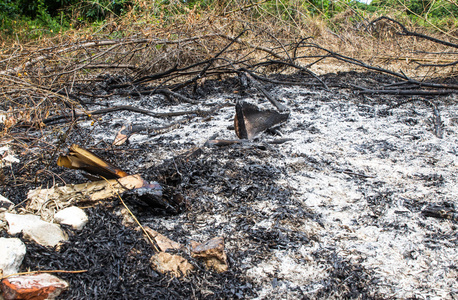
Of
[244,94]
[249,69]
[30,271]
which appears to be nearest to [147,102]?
[244,94]

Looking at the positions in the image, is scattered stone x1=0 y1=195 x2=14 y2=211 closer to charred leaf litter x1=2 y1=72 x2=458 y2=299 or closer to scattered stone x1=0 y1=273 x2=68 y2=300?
charred leaf litter x1=2 y1=72 x2=458 y2=299

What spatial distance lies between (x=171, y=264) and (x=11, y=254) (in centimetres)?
65

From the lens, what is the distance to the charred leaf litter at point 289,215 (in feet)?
4.46

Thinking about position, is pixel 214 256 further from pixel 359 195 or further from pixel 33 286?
pixel 359 195

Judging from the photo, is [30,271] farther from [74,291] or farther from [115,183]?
[115,183]

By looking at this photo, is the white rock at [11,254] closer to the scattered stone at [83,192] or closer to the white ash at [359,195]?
the scattered stone at [83,192]

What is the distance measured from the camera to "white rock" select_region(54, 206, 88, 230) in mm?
1600

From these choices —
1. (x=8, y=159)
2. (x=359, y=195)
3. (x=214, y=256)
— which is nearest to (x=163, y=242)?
(x=214, y=256)

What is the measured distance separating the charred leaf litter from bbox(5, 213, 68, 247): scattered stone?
5 cm

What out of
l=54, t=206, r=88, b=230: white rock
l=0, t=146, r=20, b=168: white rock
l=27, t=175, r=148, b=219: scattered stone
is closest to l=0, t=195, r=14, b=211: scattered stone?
l=27, t=175, r=148, b=219: scattered stone

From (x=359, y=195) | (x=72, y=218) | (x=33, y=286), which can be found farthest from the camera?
(x=359, y=195)

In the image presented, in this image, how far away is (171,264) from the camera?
55.5 inches

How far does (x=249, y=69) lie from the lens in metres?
4.98

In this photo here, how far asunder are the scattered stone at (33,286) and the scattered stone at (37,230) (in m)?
0.22
